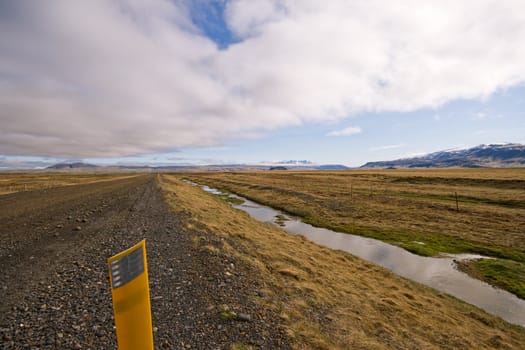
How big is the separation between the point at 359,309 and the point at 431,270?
1030 cm

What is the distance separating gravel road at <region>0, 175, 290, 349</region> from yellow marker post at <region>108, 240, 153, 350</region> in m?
3.31

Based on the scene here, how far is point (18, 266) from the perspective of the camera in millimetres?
9695

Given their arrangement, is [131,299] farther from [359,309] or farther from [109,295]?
[359,309]

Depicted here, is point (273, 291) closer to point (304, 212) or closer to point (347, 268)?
point (347, 268)

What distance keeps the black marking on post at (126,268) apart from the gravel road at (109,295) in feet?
12.7

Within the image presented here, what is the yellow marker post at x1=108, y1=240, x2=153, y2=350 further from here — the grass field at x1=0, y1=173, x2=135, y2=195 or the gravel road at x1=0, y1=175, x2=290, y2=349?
the grass field at x1=0, y1=173, x2=135, y2=195

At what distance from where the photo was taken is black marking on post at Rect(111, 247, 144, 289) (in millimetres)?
2742

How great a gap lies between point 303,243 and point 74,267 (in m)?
14.3

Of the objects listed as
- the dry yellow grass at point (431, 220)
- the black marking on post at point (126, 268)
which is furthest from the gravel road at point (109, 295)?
the dry yellow grass at point (431, 220)

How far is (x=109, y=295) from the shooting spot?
738 cm

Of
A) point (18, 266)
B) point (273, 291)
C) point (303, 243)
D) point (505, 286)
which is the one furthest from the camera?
point (303, 243)

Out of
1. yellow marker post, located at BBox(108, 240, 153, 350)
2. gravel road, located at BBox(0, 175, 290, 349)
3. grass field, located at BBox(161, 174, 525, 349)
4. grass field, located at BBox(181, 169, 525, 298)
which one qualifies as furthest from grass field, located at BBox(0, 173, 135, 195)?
yellow marker post, located at BBox(108, 240, 153, 350)

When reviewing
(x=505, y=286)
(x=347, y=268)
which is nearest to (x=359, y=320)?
(x=347, y=268)

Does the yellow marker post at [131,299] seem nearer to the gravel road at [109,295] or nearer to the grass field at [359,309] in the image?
the gravel road at [109,295]
